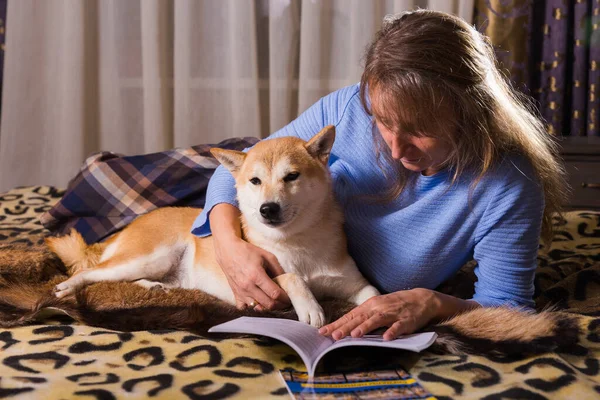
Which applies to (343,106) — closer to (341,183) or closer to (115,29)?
(341,183)

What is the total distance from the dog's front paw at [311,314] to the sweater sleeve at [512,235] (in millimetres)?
363

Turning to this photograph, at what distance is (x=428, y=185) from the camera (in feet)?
4.48

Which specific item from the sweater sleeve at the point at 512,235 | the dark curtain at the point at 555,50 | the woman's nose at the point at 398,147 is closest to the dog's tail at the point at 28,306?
the woman's nose at the point at 398,147

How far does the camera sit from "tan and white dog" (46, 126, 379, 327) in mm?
1318

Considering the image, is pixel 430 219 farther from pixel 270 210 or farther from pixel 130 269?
pixel 130 269

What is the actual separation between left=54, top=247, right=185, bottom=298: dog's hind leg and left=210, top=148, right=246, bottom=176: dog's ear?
0.28 m

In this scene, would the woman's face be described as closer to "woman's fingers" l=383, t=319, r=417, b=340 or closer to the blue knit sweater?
the blue knit sweater

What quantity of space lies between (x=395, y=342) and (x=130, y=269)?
2.52 feet

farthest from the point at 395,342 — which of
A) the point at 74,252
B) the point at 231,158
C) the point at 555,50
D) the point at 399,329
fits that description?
the point at 555,50

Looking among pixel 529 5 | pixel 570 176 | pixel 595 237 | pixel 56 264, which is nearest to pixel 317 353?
pixel 56 264

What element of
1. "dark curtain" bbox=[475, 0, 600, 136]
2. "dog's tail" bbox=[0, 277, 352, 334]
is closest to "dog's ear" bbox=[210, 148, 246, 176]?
"dog's tail" bbox=[0, 277, 352, 334]

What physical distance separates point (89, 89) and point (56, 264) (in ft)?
5.57

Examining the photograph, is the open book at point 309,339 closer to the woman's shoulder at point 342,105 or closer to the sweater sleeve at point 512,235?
the sweater sleeve at point 512,235

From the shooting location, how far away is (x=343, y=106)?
59.7 inches
